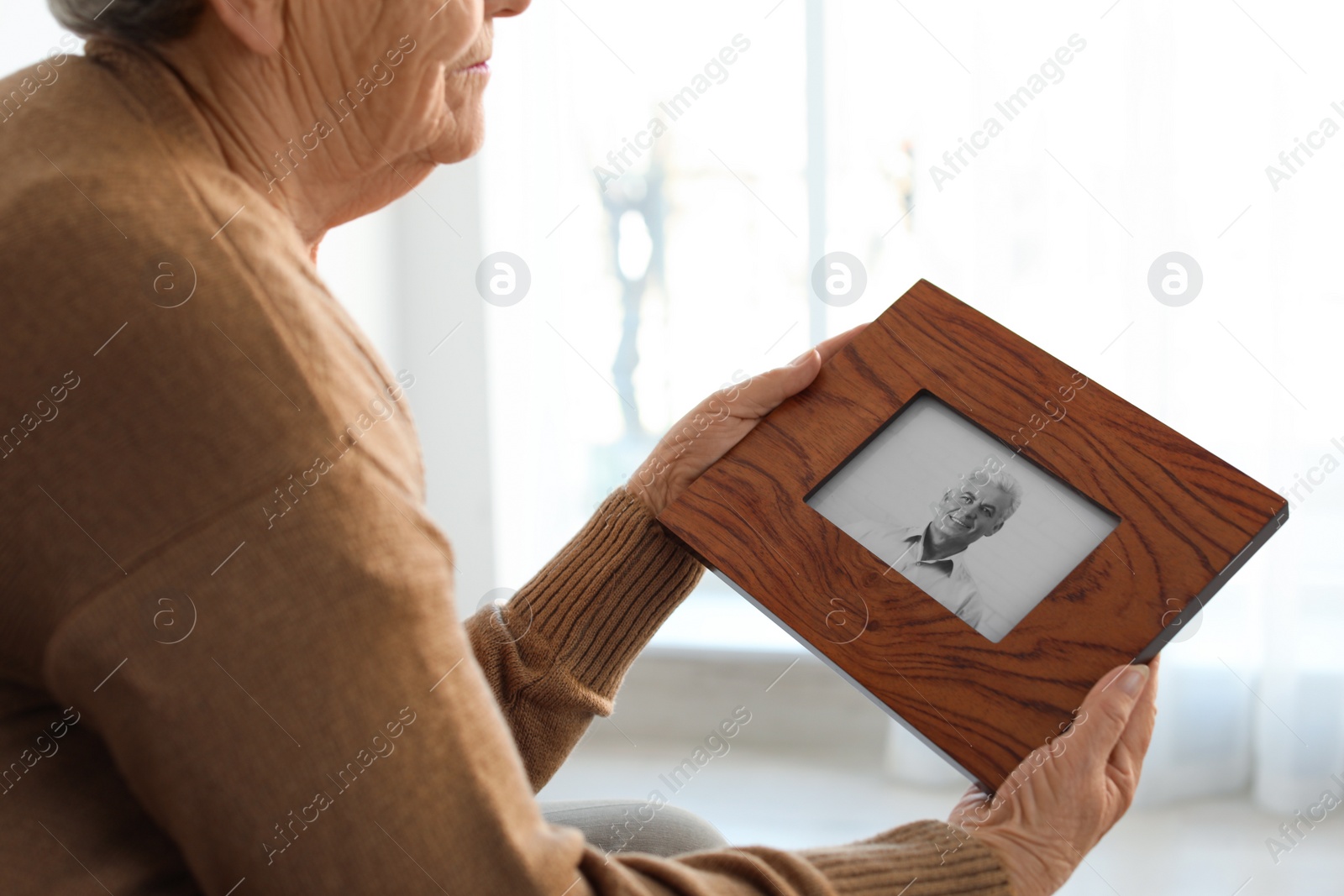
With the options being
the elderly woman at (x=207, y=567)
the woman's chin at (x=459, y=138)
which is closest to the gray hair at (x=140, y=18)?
the elderly woman at (x=207, y=567)

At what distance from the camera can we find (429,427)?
2504mm

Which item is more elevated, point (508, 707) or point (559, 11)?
point (559, 11)

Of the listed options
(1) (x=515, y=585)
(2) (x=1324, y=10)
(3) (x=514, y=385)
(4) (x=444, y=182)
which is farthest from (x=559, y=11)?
(2) (x=1324, y=10)

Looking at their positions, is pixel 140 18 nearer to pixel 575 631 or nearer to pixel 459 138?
pixel 459 138

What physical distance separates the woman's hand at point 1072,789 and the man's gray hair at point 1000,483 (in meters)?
0.15

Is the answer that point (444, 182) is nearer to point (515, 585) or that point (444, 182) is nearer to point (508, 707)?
point (515, 585)

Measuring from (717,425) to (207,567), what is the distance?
53cm

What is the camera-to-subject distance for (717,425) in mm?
1029

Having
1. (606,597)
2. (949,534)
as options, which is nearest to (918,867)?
(949,534)

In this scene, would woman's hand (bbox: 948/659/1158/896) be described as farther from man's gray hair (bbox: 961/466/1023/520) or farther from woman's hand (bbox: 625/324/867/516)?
woman's hand (bbox: 625/324/867/516)

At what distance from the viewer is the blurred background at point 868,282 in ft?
6.26

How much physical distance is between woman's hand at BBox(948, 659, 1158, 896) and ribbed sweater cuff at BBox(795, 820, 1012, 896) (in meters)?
0.01

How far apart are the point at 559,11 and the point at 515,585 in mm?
1302

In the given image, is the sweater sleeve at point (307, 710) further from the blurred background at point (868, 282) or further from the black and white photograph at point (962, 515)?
the blurred background at point (868, 282)
